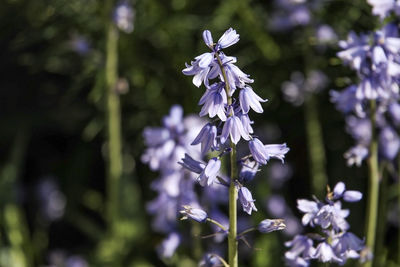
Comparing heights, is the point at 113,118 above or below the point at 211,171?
above

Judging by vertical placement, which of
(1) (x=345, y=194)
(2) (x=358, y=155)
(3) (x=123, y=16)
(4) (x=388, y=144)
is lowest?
(1) (x=345, y=194)

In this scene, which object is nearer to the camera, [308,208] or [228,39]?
[228,39]

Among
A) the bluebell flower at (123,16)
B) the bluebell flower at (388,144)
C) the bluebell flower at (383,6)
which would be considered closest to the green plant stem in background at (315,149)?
the bluebell flower at (388,144)

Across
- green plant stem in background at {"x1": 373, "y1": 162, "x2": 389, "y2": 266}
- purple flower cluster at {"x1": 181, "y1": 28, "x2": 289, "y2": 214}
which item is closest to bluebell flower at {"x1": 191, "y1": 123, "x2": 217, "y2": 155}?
purple flower cluster at {"x1": 181, "y1": 28, "x2": 289, "y2": 214}

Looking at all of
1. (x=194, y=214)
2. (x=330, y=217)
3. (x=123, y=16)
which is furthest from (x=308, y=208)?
(x=123, y=16)

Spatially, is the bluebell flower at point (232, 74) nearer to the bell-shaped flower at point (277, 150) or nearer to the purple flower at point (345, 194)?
the bell-shaped flower at point (277, 150)

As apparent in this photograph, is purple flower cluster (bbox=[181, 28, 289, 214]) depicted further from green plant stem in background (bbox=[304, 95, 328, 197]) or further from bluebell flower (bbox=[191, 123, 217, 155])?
green plant stem in background (bbox=[304, 95, 328, 197])

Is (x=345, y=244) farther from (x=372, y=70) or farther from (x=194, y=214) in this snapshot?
(x=372, y=70)
